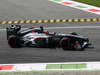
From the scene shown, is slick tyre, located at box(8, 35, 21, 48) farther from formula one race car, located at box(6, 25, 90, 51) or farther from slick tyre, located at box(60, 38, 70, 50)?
slick tyre, located at box(60, 38, 70, 50)

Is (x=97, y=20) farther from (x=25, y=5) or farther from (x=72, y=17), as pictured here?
(x=25, y=5)

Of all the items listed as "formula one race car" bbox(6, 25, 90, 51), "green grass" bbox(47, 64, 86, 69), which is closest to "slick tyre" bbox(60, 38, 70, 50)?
"formula one race car" bbox(6, 25, 90, 51)

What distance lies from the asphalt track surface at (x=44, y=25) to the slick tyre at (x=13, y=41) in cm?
29

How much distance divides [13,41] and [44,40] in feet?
5.87

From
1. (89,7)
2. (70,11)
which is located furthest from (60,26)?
(89,7)

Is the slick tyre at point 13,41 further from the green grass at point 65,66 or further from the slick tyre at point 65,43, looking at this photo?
the green grass at point 65,66

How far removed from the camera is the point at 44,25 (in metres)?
20.8

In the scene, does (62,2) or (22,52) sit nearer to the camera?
(22,52)

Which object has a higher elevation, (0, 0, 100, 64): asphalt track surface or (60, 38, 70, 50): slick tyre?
(60, 38, 70, 50): slick tyre

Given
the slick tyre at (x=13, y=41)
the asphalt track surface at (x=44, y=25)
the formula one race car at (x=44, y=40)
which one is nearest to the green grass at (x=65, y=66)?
the asphalt track surface at (x=44, y=25)

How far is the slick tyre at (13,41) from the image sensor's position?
53.1ft

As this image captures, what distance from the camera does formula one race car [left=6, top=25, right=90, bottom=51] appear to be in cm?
1562

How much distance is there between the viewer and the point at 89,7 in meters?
24.8

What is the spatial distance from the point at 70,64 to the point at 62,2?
45.5 feet
